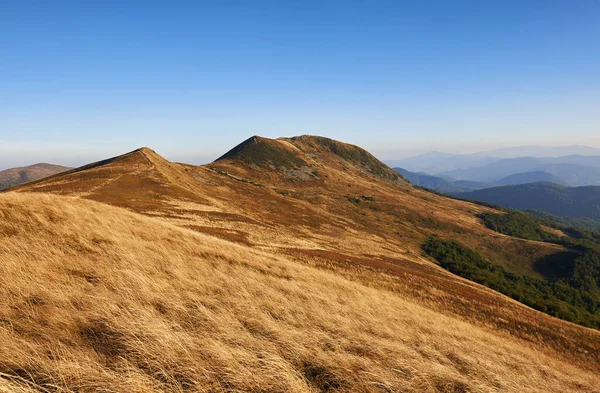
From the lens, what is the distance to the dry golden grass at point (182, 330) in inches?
219

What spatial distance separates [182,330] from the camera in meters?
7.48

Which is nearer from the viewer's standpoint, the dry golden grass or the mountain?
the dry golden grass

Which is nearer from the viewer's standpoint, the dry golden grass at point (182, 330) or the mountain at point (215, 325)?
the dry golden grass at point (182, 330)

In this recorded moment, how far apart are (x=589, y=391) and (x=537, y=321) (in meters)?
15.0

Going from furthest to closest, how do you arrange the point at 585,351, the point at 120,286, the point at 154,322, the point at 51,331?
the point at 585,351
the point at 120,286
the point at 154,322
the point at 51,331

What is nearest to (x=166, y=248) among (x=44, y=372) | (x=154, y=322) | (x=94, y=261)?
(x=94, y=261)

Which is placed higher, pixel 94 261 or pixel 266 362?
pixel 94 261

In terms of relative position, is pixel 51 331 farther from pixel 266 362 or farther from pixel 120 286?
pixel 266 362

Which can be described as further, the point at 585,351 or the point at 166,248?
the point at 585,351

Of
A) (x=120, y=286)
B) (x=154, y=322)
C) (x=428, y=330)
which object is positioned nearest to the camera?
(x=154, y=322)

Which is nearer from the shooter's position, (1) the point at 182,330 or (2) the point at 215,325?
(1) the point at 182,330

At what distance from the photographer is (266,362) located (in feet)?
21.1

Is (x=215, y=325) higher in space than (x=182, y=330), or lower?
lower

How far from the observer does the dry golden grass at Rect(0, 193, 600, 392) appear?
5.55 meters
